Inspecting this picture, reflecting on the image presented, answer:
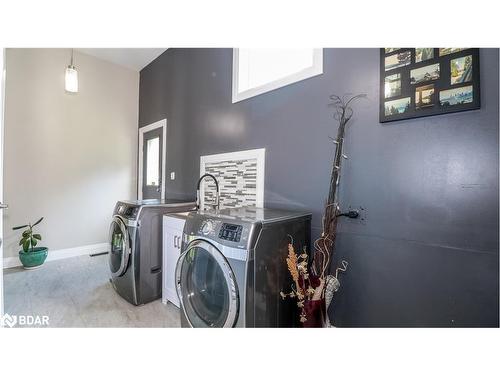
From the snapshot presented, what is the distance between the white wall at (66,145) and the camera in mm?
2656

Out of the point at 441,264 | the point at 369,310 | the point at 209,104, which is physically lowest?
the point at 369,310

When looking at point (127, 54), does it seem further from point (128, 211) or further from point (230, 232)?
point (230, 232)

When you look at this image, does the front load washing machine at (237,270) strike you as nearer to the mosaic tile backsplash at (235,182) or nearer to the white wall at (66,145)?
the mosaic tile backsplash at (235,182)

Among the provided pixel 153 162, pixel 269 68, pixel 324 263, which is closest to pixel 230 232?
pixel 324 263

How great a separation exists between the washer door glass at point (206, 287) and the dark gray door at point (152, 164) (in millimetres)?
2083

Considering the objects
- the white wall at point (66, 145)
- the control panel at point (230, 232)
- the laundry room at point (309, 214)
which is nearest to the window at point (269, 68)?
the laundry room at point (309, 214)

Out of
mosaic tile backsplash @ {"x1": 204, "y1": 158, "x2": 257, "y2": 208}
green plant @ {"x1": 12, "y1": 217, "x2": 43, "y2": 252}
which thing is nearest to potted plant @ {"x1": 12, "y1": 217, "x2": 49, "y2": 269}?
green plant @ {"x1": 12, "y1": 217, "x2": 43, "y2": 252}

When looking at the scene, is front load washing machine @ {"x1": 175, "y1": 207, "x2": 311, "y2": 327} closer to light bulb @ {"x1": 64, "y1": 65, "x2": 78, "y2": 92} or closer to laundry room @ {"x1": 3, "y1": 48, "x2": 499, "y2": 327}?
laundry room @ {"x1": 3, "y1": 48, "x2": 499, "y2": 327}

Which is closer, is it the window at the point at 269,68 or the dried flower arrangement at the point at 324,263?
Answer: the dried flower arrangement at the point at 324,263

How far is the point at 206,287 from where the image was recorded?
127 centimetres

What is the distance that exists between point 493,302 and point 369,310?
1.80ft
